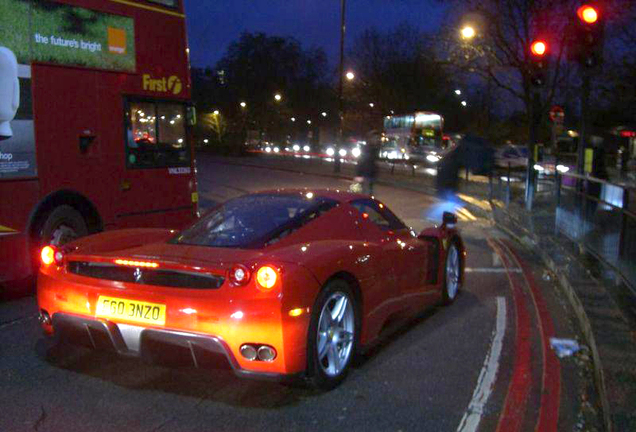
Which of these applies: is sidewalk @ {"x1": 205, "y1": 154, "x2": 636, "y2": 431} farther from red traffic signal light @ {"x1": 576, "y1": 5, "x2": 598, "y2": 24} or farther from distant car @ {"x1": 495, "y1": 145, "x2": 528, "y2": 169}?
distant car @ {"x1": 495, "y1": 145, "x2": 528, "y2": 169}

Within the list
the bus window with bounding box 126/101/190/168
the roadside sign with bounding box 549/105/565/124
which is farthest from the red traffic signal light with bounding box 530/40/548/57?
the bus window with bounding box 126/101/190/168

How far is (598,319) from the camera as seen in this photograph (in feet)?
20.5

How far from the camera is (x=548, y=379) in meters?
5.09

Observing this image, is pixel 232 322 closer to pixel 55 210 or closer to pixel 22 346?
pixel 22 346

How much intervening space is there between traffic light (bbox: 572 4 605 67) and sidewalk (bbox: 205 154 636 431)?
295 centimetres

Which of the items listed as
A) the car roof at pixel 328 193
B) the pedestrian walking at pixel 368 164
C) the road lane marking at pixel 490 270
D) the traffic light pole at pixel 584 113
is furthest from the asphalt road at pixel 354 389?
the pedestrian walking at pixel 368 164

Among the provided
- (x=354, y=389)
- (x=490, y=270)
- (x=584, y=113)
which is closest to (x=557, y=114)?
(x=584, y=113)

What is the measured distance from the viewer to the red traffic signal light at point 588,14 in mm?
11016

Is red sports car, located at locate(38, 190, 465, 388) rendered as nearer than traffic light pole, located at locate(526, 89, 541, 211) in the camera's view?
Yes

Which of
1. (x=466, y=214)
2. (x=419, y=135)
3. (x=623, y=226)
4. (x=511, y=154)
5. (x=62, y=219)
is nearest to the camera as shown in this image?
(x=623, y=226)

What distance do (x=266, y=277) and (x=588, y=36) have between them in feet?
29.1

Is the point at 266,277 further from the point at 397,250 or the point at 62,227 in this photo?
the point at 62,227

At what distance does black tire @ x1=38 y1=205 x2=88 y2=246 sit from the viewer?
7.94 metres

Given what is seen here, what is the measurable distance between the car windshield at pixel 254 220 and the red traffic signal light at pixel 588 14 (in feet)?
24.3
